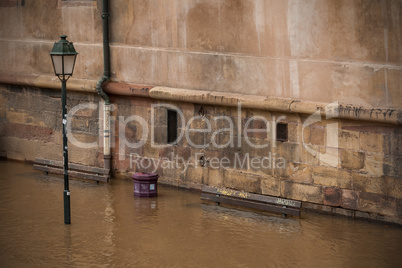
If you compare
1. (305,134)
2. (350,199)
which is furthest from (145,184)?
(350,199)

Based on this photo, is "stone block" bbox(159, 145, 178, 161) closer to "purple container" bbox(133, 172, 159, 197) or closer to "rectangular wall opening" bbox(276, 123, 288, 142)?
"purple container" bbox(133, 172, 159, 197)

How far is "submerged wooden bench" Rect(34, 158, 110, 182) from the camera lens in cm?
1464

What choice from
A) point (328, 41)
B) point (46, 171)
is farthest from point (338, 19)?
point (46, 171)

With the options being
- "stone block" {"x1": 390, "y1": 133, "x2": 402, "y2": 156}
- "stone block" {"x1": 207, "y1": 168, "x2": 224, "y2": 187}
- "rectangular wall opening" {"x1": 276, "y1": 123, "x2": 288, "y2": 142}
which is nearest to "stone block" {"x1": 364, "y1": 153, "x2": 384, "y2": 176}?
"stone block" {"x1": 390, "y1": 133, "x2": 402, "y2": 156}

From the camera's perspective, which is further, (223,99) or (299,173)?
(223,99)

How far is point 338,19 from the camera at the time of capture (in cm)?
1141

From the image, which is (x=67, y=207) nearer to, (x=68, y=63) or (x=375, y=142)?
(x=68, y=63)

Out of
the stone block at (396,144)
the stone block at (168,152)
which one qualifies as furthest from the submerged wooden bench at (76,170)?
the stone block at (396,144)

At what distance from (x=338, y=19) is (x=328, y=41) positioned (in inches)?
15.3

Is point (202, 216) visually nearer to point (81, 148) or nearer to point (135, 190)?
point (135, 190)

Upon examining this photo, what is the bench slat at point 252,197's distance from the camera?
11.8 m

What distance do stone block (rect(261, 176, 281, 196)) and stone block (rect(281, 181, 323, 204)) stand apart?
10 centimetres

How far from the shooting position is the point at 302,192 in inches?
484

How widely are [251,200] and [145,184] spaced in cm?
212
